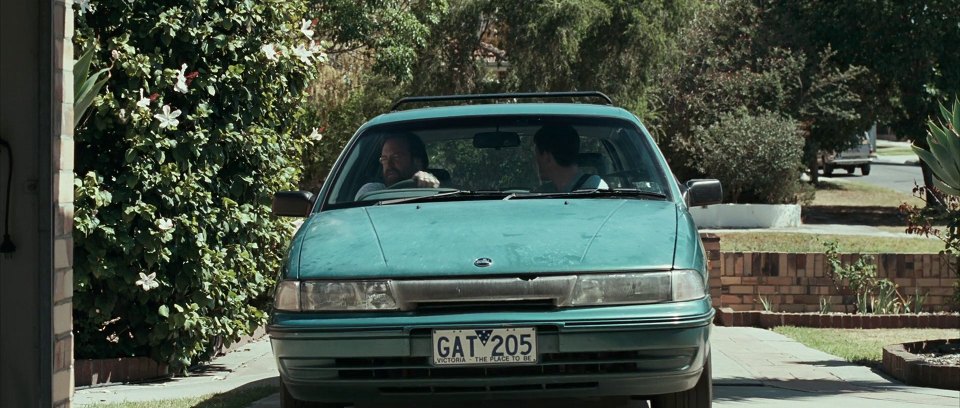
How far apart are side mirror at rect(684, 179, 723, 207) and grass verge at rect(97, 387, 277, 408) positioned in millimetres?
2592

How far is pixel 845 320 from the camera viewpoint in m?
12.5

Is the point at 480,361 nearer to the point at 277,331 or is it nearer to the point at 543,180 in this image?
the point at 277,331

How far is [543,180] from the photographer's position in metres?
6.75

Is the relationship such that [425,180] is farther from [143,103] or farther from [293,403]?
[143,103]

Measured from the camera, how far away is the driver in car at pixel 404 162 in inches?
266

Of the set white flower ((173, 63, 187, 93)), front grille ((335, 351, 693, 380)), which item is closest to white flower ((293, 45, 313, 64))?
white flower ((173, 63, 187, 93))

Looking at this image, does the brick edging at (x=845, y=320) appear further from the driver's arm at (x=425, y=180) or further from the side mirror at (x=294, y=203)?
the side mirror at (x=294, y=203)

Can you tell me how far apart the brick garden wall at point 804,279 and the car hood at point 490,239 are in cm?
700

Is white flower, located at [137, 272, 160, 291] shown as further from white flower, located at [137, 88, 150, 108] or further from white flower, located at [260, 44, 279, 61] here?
white flower, located at [260, 44, 279, 61]

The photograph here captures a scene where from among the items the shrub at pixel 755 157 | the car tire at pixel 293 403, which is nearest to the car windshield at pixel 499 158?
the car tire at pixel 293 403

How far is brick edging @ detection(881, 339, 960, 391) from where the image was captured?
27.9 ft

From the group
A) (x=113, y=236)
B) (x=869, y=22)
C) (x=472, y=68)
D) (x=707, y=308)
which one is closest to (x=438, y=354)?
(x=707, y=308)

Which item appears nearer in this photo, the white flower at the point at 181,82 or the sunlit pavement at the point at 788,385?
the sunlit pavement at the point at 788,385
